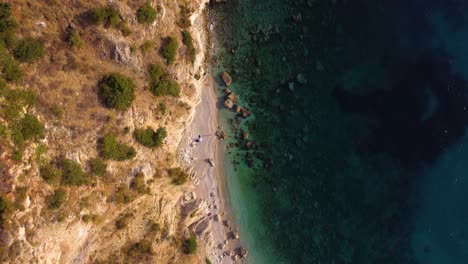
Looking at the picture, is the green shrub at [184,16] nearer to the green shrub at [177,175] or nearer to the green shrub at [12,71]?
the green shrub at [177,175]

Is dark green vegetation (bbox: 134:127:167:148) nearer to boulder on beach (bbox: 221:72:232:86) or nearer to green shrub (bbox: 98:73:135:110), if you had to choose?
green shrub (bbox: 98:73:135:110)

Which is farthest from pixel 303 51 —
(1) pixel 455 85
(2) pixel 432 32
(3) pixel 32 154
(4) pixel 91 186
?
(3) pixel 32 154

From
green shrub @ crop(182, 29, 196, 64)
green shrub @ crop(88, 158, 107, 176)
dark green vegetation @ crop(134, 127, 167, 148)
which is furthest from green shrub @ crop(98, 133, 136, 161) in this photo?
green shrub @ crop(182, 29, 196, 64)

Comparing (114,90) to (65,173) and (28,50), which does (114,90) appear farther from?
(65,173)

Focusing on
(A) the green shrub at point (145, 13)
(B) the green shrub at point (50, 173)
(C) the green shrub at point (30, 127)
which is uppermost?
(A) the green shrub at point (145, 13)

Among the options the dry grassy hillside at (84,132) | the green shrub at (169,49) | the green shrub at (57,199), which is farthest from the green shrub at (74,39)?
the green shrub at (57,199)

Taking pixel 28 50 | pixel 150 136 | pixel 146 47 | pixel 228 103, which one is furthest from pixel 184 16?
pixel 28 50

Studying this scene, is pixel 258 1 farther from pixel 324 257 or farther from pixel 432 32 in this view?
pixel 324 257
